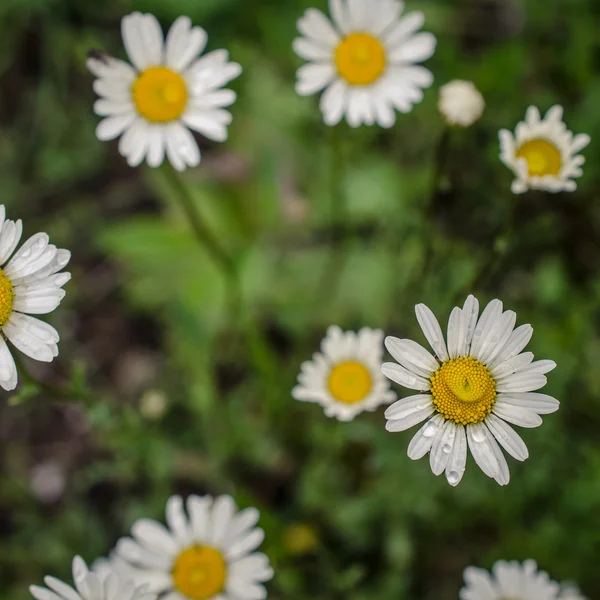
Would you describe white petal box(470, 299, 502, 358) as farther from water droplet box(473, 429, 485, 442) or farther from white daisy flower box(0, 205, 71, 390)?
white daisy flower box(0, 205, 71, 390)

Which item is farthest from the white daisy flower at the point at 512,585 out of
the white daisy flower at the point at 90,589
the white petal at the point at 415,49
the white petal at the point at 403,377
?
the white petal at the point at 415,49

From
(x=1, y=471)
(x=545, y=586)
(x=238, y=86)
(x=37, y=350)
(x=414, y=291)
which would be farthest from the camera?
(x=238, y=86)

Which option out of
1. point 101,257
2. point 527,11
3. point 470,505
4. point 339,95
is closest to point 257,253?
point 101,257

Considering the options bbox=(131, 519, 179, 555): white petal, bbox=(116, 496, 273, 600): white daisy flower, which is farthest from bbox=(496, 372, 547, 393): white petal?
bbox=(131, 519, 179, 555): white petal

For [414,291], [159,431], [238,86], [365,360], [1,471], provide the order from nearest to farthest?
[365,360], [414,291], [159,431], [1,471], [238,86]

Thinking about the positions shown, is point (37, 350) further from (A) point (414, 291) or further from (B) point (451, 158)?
(B) point (451, 158)

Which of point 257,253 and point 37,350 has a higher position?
point 257,253

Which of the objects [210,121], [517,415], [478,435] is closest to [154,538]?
[478,435]

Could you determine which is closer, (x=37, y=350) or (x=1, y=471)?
(x=37, y=350)

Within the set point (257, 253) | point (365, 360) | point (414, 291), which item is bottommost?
point (365, 360)
